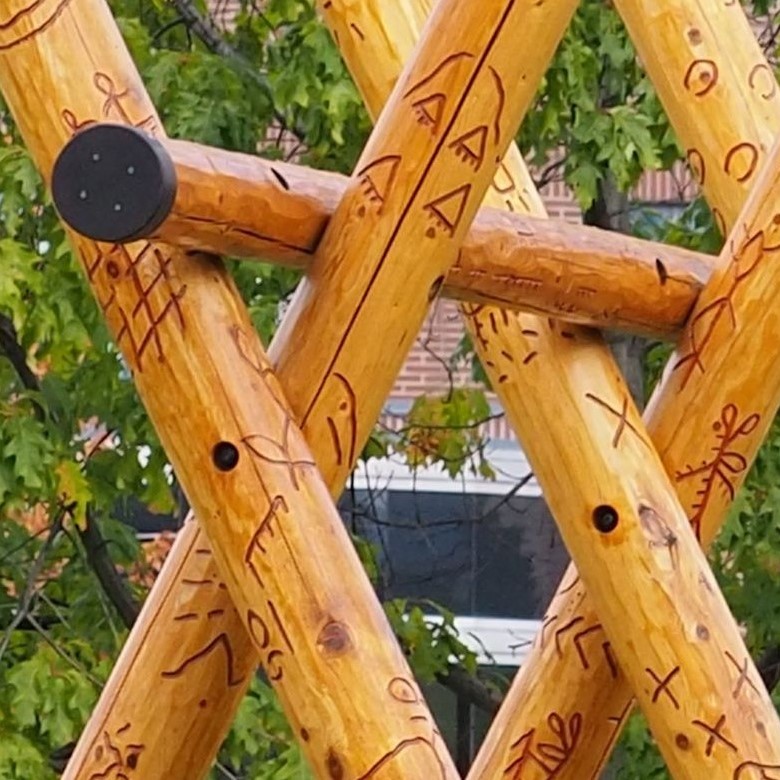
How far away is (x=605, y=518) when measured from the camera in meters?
1.92

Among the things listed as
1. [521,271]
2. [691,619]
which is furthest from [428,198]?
[691,619]

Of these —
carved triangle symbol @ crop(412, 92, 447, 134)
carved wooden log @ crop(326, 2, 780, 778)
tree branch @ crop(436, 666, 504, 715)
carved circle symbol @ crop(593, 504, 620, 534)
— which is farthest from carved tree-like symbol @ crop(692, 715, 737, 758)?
tree branch @ crop(436, 666, 504, 715)

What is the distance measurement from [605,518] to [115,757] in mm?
568

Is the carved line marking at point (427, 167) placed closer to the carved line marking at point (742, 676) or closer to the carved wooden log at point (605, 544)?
the carved wooden log at point (605, 544)

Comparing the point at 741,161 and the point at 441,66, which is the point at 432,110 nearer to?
the point at 441,66

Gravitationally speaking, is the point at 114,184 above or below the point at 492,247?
below

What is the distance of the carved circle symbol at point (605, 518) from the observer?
1913 mm

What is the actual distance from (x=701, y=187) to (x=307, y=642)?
899mm

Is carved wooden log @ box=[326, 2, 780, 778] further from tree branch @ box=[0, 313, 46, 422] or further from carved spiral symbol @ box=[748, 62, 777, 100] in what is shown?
tree branch @ box=[0, 313, 46, 422]

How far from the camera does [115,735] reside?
72.7 inches

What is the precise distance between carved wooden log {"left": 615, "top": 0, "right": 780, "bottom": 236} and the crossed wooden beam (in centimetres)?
20

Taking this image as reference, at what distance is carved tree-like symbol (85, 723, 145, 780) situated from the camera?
1.83 metres

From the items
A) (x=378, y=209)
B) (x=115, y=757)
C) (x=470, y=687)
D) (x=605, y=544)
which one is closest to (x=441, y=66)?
(x=378, y=209)

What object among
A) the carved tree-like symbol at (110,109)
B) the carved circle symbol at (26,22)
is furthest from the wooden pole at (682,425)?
the carved circle symbol at (26,22)
